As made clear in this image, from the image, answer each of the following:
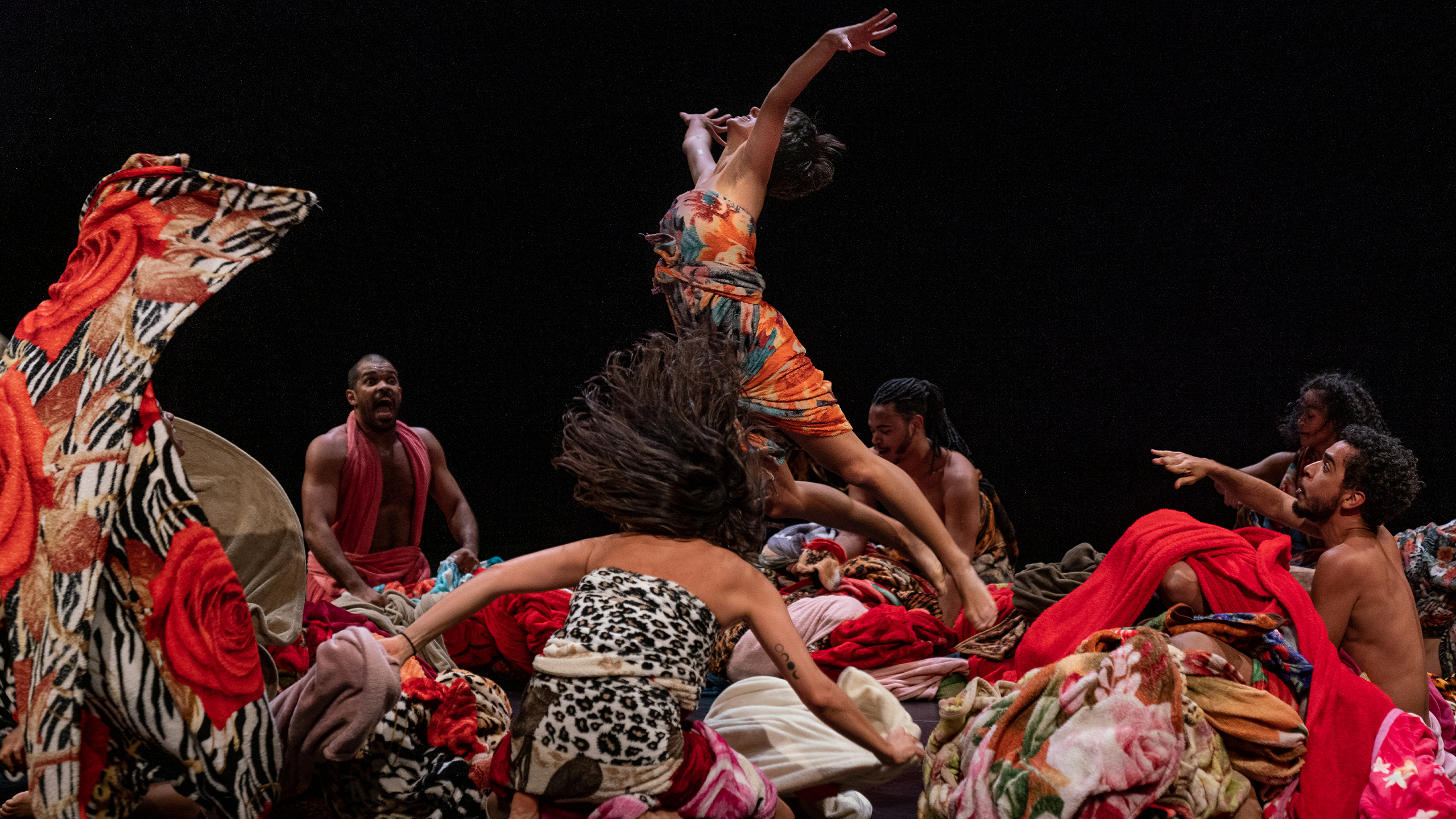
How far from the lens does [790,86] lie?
283 centimetres

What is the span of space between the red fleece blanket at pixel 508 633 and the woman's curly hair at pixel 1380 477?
211 centimetres

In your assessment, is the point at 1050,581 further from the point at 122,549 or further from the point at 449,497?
the point at 449,497

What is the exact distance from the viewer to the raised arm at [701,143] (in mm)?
3287

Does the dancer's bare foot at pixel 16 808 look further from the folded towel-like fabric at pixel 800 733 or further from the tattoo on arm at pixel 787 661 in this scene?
the tattoo on arm at pixel 787 661

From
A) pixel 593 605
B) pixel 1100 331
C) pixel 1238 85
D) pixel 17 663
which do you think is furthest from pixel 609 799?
pixel 1238 85

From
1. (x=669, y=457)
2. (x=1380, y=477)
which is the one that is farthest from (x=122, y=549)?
(x=1380, y=477)

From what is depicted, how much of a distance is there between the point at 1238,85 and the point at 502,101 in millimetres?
3786

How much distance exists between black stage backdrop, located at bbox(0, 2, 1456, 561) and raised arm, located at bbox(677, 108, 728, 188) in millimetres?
2409

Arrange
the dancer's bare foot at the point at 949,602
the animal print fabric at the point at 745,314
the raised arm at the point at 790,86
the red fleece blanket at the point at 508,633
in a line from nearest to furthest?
1. the raised arm at the point at 790,86
2. the animal print fabric at the point at 745,314
3. the dancer's bare foot at the point at 949,602
4. the red fleece blanket at the point at 508,633

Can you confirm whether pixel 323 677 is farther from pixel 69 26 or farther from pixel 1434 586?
pixel 69 26

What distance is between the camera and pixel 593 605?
5.52 ft

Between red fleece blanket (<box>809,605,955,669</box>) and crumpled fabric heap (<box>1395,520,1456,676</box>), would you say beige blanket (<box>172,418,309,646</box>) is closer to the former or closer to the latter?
red fleece blanket (<box>809,605,955,669</box>)

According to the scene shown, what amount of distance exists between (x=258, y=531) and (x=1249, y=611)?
1.98 m

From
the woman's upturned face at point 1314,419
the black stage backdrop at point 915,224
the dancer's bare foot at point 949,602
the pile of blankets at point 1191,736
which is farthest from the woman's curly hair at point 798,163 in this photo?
the black stage backdrop at point 915,224
